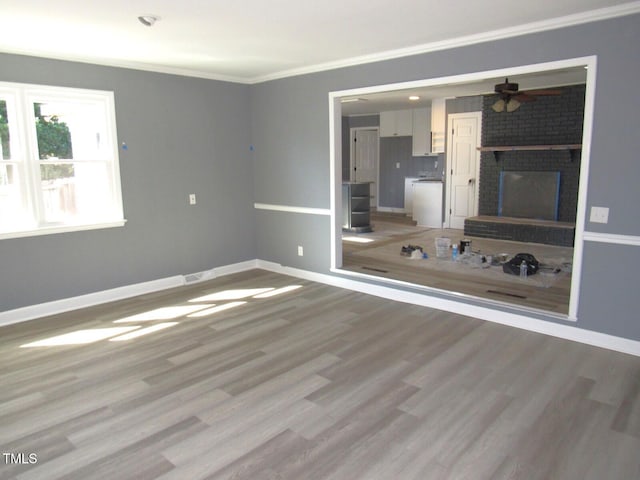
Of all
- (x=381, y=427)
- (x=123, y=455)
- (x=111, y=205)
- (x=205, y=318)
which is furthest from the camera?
(x=111, y=205)

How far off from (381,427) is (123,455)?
4.63ft

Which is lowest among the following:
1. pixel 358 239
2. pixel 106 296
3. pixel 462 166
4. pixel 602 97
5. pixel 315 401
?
pixel 315 401

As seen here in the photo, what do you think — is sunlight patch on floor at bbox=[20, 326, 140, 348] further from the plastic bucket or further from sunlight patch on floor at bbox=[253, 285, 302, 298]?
the plastic bucket

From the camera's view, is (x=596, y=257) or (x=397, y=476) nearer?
(x=397, y=476)

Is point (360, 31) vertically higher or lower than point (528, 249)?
higher

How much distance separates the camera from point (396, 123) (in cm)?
1115

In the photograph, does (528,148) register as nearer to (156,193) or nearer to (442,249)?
(442,249)

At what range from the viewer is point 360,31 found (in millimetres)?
3865

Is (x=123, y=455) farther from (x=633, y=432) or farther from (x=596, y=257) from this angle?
(x=596, y=257)

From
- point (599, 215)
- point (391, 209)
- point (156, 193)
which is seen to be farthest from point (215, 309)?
point (391, 209)

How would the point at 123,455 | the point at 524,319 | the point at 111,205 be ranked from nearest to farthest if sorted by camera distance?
the point at 123,455, the point at 524,319, the point at 111,205

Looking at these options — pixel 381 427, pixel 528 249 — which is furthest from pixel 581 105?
pixel 381 427

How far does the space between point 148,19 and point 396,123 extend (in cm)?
844

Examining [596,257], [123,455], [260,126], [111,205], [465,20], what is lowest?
[123,455]
